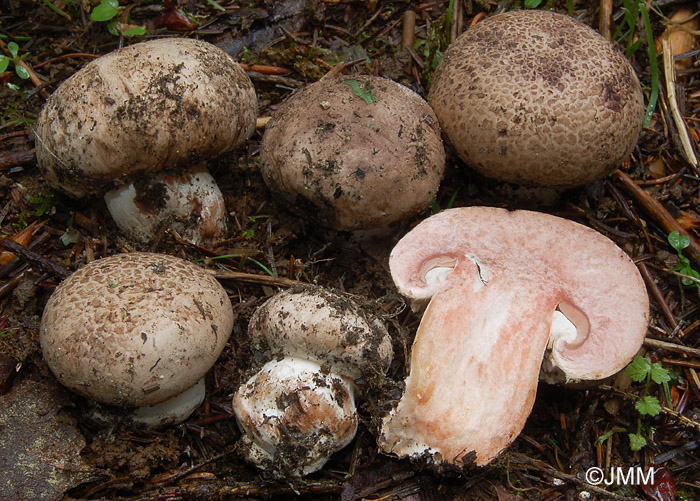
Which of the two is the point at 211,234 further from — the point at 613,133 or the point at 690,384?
the point at 690,384

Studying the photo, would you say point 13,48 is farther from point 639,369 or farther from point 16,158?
point 639,369

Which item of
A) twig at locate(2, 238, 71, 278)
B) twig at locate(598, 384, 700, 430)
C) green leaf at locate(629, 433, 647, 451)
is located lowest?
green leaf at locate(629, 433, 647, 451)

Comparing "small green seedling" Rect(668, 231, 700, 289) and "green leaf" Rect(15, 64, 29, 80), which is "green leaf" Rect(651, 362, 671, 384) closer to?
"small green seedling" Rect(668, 231, 700, 289)

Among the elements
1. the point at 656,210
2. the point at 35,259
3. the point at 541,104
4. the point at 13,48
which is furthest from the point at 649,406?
the point at 13,48

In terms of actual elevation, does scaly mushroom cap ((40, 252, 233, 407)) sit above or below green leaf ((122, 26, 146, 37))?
below

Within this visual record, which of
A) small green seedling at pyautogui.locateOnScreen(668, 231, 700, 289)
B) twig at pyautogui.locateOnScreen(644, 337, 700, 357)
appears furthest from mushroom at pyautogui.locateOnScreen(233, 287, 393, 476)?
small green seedling at pyautogui.locateOnScreen(668, 231, 700, 289)

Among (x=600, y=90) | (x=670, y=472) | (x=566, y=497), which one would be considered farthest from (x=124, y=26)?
(x=670, y=472)

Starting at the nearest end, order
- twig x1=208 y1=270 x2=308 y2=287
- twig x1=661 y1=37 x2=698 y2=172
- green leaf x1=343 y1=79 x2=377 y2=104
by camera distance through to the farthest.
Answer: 1. green leaf x1=343 y1=79 x2=377 y2=104
2. twig x1=208 y1=270 x2=308 y2=287
3. twig x1=661 y1=37 x2=698 y2=172
